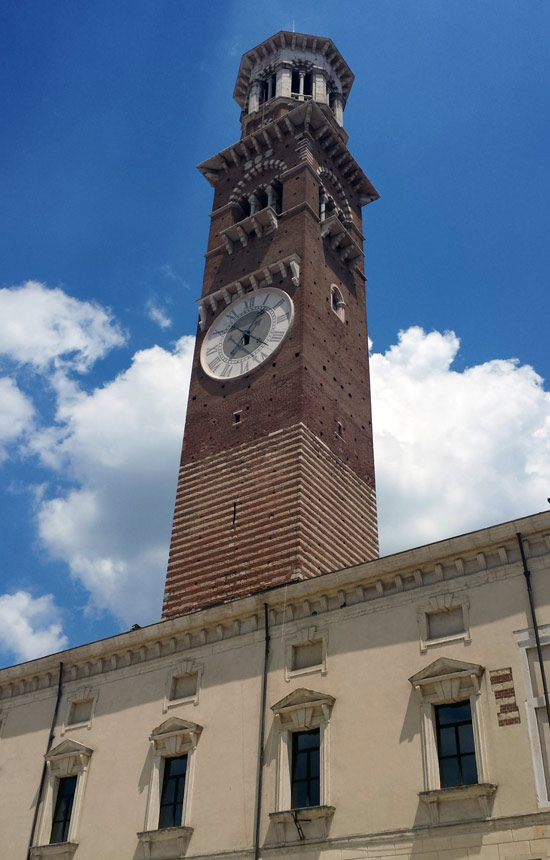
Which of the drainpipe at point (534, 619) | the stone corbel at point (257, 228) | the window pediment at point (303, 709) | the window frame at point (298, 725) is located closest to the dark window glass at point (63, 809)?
the window frame at point (298, 725)

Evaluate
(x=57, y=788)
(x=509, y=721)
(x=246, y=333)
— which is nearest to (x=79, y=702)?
(x=57, y=788)

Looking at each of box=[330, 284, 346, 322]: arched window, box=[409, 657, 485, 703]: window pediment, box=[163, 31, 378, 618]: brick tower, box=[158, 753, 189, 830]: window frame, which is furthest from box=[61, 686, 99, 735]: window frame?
box=[330, 284, 346, 322]: arched window

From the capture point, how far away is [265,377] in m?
36.8

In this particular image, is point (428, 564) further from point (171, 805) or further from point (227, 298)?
point (227, 298)

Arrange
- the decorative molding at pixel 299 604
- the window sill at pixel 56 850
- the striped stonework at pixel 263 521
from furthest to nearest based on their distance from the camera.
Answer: the striped stonework at pixel 263 521 < the window sill at pixel 56 850 < the decorative molding at pixel 299 604

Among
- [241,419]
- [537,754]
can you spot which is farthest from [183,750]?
[241,419]

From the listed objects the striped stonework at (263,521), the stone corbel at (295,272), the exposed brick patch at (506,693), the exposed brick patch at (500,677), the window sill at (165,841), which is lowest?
the window sill at (165,841)

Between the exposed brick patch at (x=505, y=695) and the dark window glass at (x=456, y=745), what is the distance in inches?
31.2

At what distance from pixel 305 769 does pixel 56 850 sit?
319 inches

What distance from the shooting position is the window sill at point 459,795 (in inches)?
713

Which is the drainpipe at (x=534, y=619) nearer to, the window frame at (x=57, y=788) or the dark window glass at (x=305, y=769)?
the dark window glass at (x=305, y=769)

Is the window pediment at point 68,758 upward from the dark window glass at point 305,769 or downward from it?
upward

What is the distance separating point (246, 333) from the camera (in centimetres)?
3925

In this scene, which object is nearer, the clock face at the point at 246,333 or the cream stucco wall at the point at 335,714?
the cream stucco wall at the point at 335,714
